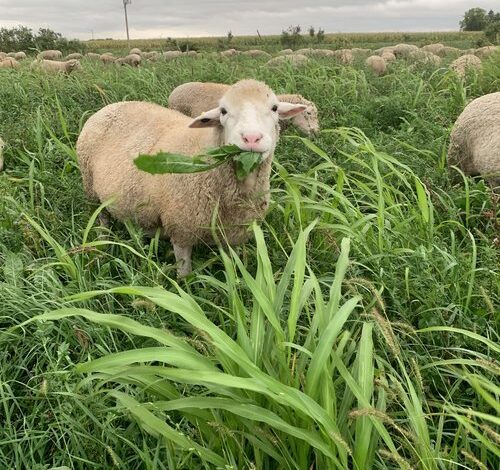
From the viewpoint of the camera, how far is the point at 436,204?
3.96m

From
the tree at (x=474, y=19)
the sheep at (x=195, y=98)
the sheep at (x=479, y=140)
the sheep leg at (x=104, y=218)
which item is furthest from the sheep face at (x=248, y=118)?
the tree at (x=474, y=19)

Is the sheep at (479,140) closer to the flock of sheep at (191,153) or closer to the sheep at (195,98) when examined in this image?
the flock of sheep at (191,153)

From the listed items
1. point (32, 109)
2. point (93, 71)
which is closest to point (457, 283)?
point (32, 109)

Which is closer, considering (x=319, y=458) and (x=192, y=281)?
(x=319, y=458)

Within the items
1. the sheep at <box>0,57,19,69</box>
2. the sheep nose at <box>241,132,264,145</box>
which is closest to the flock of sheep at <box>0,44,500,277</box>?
the sheep nose at <box>241,132,264,145</box>

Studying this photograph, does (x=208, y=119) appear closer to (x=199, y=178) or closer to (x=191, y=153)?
(x=191, y=153)

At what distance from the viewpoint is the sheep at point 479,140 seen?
445cm

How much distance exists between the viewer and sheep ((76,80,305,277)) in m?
3.07

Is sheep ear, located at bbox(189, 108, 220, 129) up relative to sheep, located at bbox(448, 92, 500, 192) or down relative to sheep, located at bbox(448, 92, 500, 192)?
up

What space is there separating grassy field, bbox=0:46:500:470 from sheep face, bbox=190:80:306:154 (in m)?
0.56

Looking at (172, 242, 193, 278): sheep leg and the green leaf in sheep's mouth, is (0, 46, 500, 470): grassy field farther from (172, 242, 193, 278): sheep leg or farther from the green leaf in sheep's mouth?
the green leaf in sheep's mouth

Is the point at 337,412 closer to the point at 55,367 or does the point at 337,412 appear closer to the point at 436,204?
the point at 55,367

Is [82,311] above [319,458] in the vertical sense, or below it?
above

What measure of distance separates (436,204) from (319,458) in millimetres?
2689
